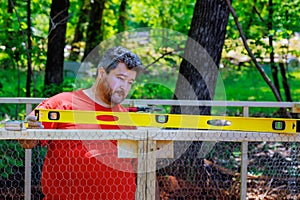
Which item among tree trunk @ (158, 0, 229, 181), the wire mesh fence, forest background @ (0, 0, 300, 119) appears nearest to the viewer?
the wire mesh fence

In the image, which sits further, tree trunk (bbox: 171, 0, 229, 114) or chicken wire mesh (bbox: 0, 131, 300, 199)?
tree trunk (bbox: 171, 0, 229, 114)

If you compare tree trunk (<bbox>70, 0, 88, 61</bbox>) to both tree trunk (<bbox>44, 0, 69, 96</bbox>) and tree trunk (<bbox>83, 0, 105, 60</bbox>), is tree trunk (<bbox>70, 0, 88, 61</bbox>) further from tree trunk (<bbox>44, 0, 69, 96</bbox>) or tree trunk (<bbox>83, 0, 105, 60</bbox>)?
tree trunk (<bbox>44, 0, 69, 96</bbox>)

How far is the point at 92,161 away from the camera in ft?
11.1

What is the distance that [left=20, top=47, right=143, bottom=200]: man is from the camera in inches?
133

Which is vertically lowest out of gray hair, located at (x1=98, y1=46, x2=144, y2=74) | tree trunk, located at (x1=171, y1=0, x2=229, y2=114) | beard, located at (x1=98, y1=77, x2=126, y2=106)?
beard, located at (x1=98, y1=77, x2=126, y2=106)

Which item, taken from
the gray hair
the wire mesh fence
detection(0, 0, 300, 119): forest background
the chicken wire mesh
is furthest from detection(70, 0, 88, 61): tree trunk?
the gray hair

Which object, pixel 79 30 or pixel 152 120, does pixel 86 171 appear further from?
pixel 79 30

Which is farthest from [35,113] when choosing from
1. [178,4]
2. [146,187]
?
[178,4]

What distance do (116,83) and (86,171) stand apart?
1.99 feet

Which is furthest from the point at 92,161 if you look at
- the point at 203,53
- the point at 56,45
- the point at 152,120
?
the point at 56,45

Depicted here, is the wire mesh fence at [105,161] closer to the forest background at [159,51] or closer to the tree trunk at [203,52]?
the tree trunk at [203,52]

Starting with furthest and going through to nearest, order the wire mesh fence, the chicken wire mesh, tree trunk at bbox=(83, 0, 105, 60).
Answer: tree trunk at bbox=(83, 0, 105, 60) < the chicken wire mesh < the wire mesh fence

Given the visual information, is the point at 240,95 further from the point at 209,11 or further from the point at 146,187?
the point at 146,187

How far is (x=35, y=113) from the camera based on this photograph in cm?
340
